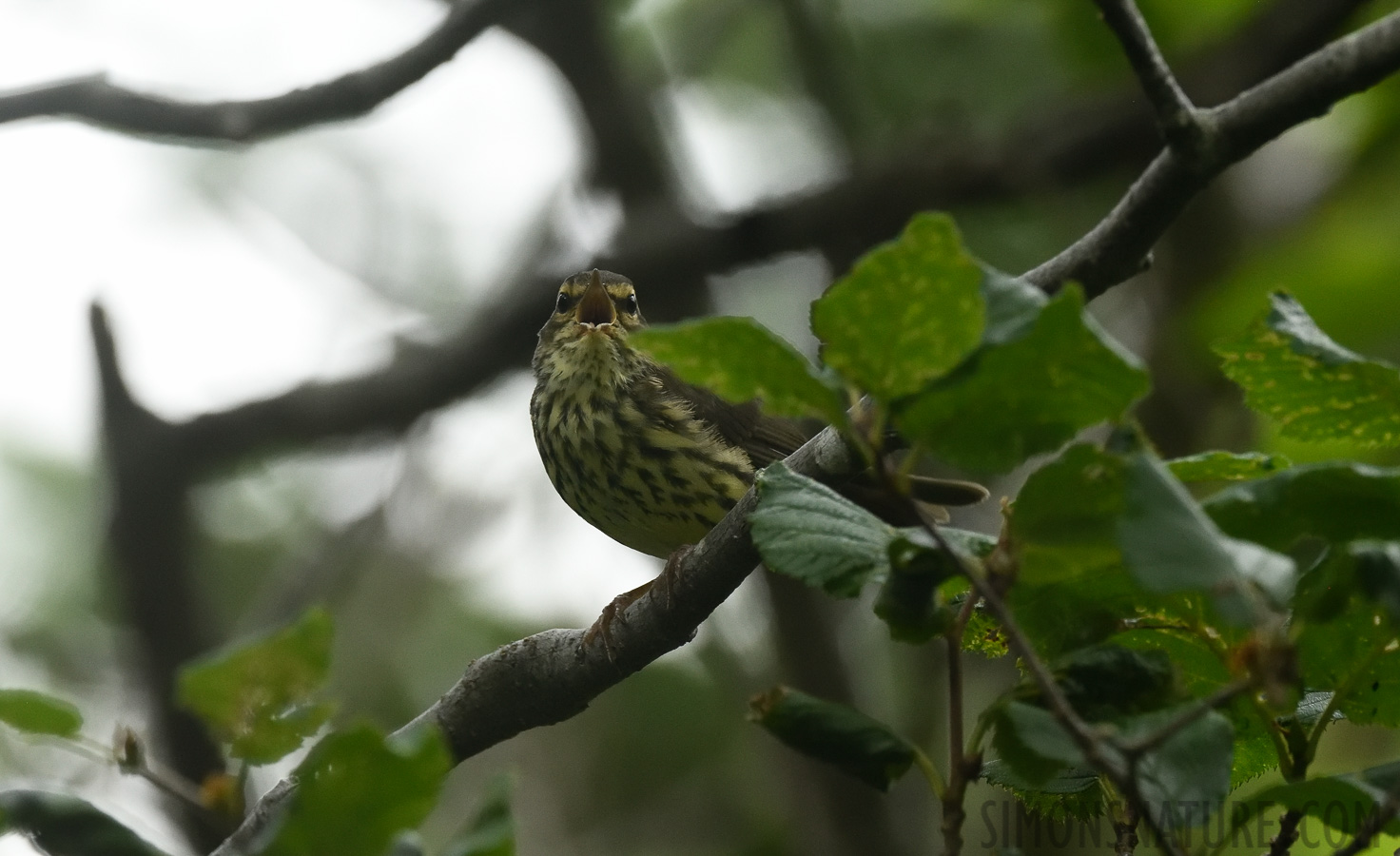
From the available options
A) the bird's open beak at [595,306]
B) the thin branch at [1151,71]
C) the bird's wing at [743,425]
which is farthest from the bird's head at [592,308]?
the thin branch at [1151,71]

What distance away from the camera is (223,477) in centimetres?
684

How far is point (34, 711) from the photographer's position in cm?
161

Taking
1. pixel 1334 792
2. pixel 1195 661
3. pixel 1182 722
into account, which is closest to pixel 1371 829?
pixel 1334 792

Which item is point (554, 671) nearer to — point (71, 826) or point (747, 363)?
point (71, 826)

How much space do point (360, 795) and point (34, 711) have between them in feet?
1.90

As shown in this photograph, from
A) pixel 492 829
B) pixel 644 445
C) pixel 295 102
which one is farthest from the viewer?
pixel 644 445

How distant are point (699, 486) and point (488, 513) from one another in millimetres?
2787

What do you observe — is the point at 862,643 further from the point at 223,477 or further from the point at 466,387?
the point at 223,477

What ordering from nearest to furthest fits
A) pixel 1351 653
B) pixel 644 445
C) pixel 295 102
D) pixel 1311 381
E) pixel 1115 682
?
pixel 1115 682
pixel 1351 653
pixel 1311 381
pixel 295 102
pixel 644 445

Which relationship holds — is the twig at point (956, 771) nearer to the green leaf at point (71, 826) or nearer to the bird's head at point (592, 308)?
the green leaf at point (71, 826)

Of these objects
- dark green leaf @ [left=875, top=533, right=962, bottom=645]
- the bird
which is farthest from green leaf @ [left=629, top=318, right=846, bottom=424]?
the bird

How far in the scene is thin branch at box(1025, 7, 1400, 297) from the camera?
1.96 meters

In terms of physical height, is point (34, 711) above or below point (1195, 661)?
above

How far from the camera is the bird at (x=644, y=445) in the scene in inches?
171
